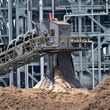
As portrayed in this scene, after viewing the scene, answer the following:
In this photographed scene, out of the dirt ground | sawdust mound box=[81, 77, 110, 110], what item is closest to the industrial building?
the dirt ground

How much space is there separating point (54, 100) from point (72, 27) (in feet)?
118

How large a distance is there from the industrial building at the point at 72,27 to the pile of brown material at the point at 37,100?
31.5 metres

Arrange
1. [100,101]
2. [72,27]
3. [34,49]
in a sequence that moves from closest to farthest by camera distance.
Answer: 1. [100,101]
2. [34,49]
3. [72,27]

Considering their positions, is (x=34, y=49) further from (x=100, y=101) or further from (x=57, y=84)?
(x=100, y=101)

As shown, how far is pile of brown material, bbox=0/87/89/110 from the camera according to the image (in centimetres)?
2542

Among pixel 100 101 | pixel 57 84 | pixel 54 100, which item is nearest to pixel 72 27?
pixel 57 84

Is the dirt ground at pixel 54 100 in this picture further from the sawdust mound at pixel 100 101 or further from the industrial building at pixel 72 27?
the industrial building at pixel 72 27

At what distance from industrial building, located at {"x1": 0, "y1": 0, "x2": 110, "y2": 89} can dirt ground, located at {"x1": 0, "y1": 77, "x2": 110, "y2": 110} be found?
3145cm

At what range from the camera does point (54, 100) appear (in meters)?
27.8

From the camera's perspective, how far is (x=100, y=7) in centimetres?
6328

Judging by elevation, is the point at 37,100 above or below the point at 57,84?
above

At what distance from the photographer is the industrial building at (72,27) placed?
62062 mm

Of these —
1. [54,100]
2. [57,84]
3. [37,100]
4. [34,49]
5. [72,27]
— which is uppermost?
[34,49]

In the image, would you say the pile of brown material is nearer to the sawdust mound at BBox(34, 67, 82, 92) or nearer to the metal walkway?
the sawdust mound at BBox(34, 67, 82, 92)
